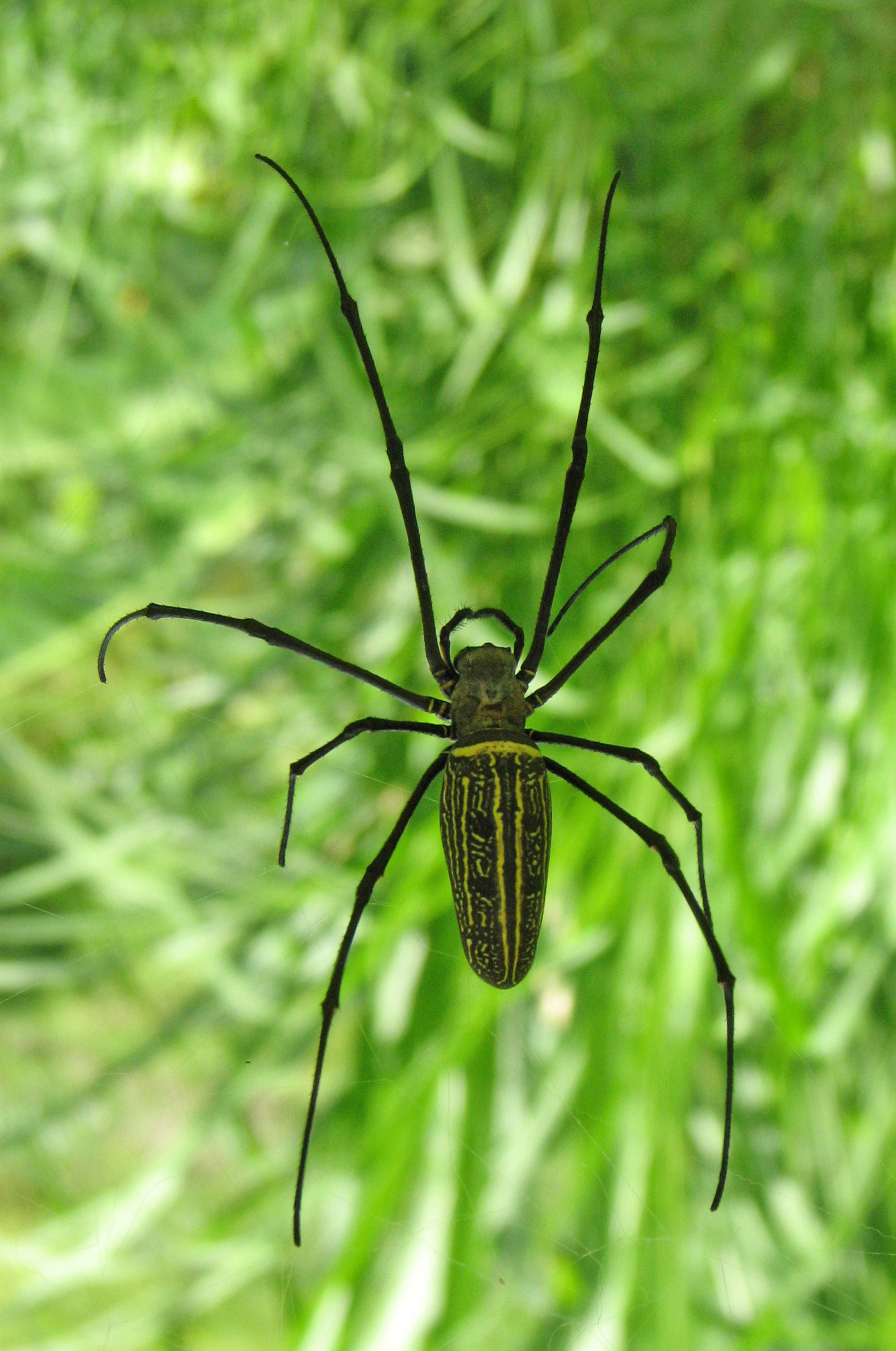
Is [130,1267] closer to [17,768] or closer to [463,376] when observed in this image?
[17,768]

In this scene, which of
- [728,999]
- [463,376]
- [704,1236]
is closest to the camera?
[728,999]

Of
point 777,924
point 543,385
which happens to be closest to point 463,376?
point 543,385

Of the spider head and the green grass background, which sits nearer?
the spider head

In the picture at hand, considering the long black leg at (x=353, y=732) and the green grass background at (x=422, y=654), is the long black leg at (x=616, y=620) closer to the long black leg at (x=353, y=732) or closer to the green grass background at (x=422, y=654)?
the long black leg at (x=353, y=732)

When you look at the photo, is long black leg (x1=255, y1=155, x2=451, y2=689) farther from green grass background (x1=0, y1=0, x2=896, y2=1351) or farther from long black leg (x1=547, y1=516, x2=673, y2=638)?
green grass background (x1=0, y1=0, x2=896, y2=1351)

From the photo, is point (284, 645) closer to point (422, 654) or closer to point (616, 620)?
point (616, 620)

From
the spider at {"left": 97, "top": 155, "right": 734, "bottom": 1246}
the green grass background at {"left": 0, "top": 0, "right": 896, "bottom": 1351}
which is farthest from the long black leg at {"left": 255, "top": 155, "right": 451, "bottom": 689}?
the green grass background at {"left": 0, "top": 0, "right": 896, "bottom": 1351}

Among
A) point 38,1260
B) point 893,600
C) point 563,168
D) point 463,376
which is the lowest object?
point 38,1260

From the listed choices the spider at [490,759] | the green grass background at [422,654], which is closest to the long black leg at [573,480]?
the spider at [490,759]
